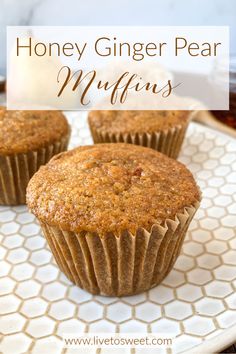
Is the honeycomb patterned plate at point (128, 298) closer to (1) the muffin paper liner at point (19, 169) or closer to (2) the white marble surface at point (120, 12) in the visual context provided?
(1) the muffin paper liner at point (19, 169)

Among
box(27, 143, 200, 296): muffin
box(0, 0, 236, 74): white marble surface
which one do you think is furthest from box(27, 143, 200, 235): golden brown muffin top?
box(0, 0, 236, 74): white marble surface

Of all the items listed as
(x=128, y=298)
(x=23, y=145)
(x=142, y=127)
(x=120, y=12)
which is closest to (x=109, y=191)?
(x=128, y=298)

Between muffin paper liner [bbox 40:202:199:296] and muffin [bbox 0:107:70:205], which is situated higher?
muffin [bbox 0:107:70:205]

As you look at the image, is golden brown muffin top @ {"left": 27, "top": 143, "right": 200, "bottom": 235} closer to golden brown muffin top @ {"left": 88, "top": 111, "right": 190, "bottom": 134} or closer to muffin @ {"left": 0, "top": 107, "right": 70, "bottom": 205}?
muffin @ {"left": 0, "top": 107, "right": 70, "bottom": 205}

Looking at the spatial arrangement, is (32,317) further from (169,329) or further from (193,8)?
(193,8)

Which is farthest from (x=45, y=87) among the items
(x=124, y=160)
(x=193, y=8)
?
(x=124, y=160)

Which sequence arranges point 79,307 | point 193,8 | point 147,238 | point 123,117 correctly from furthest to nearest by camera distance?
point 193,8 → point 123,117 → point 79,307 → point 147,238
